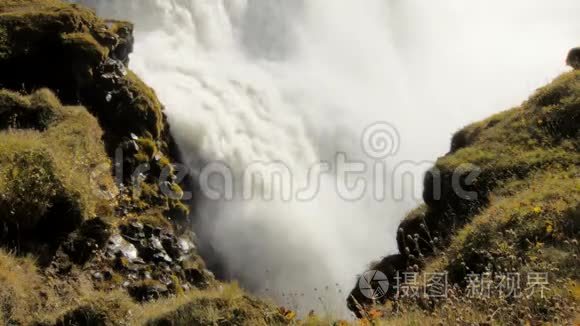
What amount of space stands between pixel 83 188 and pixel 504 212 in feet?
25.4

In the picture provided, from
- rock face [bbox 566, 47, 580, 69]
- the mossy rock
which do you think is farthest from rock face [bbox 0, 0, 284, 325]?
rock face [bbox 566, 47, 580, 69]

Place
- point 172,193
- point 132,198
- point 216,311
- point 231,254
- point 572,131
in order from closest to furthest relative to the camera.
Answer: point 216,311 → point 572,131 → point 132,198 → point 172,193 → point 231,254

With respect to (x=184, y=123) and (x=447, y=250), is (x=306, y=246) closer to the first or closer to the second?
(x=184, y=123)

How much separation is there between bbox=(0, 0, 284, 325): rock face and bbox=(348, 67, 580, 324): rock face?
2889mm

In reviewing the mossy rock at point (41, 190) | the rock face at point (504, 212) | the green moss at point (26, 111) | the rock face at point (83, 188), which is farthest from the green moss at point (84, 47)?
the rock face at point (504, 212)

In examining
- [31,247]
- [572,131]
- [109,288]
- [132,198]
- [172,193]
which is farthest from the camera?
[172,193]

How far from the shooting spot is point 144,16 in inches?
1590

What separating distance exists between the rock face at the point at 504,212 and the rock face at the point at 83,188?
2889 mm

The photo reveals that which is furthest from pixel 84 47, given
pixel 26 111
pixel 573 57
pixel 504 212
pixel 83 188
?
pixel 573 57

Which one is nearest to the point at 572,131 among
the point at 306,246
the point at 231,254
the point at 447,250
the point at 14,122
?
the point at 447,250

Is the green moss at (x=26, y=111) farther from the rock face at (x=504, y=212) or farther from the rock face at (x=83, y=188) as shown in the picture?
the rock face at (x=504, y=212)

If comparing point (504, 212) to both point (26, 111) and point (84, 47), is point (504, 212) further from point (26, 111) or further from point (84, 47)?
point (84, 47)

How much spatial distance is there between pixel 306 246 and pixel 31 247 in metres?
33.0

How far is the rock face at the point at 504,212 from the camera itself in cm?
639
